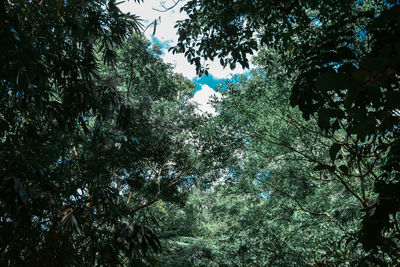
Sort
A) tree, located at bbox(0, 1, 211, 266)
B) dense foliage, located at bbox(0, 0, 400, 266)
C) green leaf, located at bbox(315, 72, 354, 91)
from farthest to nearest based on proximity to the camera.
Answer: tree, located at bbox(0, 1, 211, 266), dense foliage, located at bbox(0, 0, 400, 266), green leaf, located at bbox(315, 72, 354, 91)

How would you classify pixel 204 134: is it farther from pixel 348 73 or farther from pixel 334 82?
pixel 334 82

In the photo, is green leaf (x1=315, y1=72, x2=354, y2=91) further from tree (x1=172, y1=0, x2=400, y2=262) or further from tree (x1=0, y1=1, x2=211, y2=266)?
tree (x1=0, y1=1, x2=211, y2=266)

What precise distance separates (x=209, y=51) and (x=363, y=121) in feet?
8.32

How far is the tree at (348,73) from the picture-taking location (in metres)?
0.37

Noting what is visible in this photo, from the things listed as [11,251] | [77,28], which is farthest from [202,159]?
[11,251]

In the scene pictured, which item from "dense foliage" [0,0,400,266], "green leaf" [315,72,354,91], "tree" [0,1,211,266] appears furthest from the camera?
"tree" [0,1,211,266]

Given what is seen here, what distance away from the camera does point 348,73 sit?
0.75 metres

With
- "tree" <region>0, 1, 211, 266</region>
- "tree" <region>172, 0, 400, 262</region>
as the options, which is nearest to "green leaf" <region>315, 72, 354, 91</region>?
"tree" <region>172, 0, 400, 262</region>

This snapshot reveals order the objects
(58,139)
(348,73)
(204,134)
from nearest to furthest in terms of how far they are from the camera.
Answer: (348,73)
(58,139)
(204,134)

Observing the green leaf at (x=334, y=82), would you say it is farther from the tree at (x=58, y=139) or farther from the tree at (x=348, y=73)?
the tree at (x=58, y=139)

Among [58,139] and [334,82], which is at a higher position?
[58,139]

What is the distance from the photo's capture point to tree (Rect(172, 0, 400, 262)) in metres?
0.37

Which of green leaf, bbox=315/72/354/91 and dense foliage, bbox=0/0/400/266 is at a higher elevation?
dense foliage, bbox=0/0/400/266

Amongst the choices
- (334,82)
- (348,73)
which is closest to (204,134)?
(348,73)
